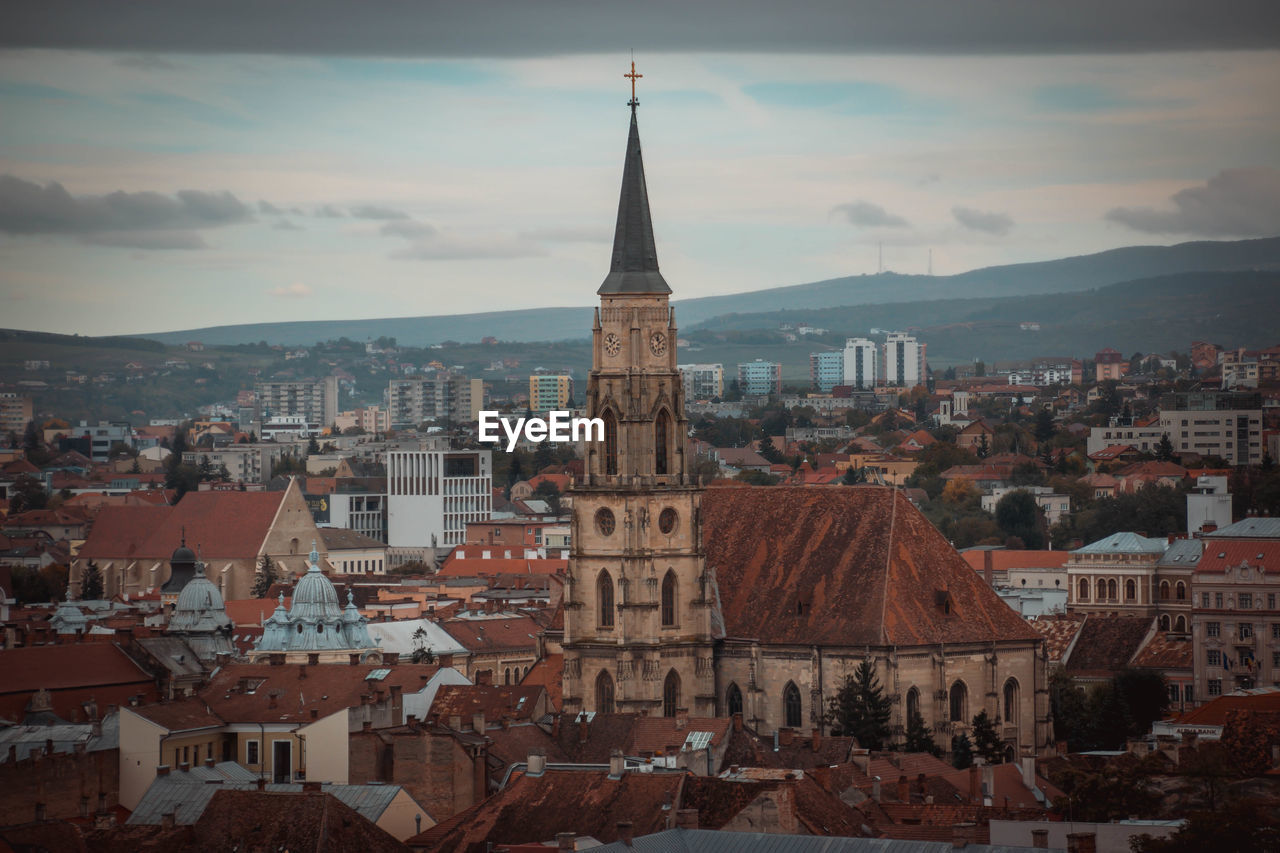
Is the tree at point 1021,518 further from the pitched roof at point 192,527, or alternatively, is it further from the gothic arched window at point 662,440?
the gothic arched window at point 662,440

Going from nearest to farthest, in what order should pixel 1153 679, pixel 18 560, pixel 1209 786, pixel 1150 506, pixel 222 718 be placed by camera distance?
pixel 1209 786 → pixel 222 718 → pixel 1153 679 → pixel 1150 506 → pixel 18 560

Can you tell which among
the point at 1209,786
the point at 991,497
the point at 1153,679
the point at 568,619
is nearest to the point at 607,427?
the point at 568,619

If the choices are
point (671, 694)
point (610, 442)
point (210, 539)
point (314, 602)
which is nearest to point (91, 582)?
point (210, 539)

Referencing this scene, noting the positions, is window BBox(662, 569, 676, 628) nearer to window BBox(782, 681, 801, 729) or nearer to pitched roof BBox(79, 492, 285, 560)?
window BBox(782, 681, 801, 729)

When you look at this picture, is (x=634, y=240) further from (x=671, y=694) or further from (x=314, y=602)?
(x=314, y=602)

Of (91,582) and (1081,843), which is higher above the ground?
(1081,843)

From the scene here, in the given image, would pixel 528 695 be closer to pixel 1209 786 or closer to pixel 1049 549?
pixel 1209 786
